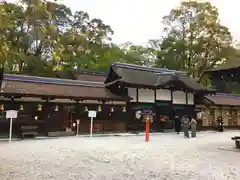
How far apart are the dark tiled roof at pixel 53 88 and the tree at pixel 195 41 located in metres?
15.8

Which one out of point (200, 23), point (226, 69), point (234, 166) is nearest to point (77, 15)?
point (200, 23)

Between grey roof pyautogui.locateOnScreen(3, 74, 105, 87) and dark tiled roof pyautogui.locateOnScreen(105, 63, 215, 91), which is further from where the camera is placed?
dark tiled roof pyautogui.locateOnScreen(105, 63, 215, 91)

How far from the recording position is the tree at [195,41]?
31734 millimetres

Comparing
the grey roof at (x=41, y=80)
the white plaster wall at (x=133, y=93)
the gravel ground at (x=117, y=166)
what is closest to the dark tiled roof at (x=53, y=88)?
the grey roof at (x=41, y=80)

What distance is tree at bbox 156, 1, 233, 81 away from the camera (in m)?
31.7

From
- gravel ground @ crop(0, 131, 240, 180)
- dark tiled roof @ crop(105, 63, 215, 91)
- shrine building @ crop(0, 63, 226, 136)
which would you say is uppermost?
dark tiled roof @ crop(105, 63, 215, 91)

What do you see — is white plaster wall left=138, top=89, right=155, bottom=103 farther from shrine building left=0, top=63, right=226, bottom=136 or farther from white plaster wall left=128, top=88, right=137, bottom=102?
white plaster wall left=128, top=88, right=137, bottom=102

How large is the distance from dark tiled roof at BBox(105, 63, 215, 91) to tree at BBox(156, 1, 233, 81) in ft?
32.7

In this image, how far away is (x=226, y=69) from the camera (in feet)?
37.0

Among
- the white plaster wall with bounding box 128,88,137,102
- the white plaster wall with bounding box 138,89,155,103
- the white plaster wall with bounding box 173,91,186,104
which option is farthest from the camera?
the white plaster wall with bounding box 173,91,186,104

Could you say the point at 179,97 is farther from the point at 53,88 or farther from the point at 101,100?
the point at 53,88

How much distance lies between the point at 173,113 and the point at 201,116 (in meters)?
3.40

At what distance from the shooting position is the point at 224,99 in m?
27.1

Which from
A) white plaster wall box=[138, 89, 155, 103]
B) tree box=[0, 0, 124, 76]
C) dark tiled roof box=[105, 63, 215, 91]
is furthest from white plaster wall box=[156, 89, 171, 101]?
tree box=[0, 0, 124, 76]
